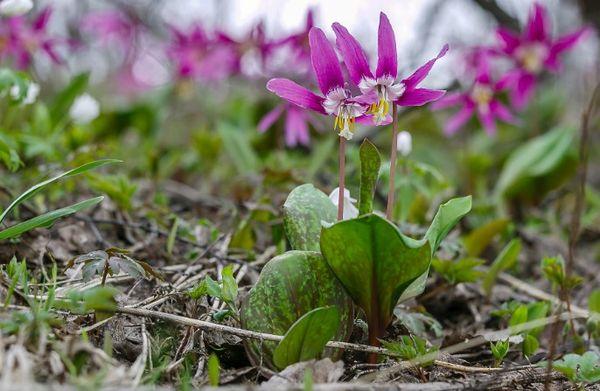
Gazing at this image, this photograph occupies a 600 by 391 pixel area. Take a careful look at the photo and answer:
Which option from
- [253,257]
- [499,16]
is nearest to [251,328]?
[253,257]

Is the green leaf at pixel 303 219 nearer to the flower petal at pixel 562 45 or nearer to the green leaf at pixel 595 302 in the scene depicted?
the green leaf at pixel 595 302

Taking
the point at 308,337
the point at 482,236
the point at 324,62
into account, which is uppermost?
the point at 324,62

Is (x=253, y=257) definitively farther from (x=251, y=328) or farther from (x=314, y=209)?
(x=251, y=328)

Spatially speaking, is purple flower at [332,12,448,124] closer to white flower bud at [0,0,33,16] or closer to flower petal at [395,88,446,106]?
flower petal at [395,88,446,106]

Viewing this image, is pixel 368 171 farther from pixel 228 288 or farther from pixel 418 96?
pixel 228 288

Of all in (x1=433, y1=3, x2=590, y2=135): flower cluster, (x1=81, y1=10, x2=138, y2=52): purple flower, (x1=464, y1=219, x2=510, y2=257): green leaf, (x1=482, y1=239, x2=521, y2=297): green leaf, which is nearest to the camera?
(x1=482, y1=239, x2=521, y2=297): green leaf

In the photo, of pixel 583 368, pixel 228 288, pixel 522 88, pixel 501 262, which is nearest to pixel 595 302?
pixel 501 262

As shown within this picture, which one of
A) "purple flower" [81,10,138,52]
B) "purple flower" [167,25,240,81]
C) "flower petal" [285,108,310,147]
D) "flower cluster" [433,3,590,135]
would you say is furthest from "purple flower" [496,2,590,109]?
"purple flower" [81,10,138,52]
